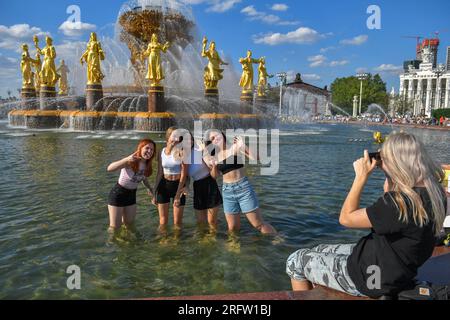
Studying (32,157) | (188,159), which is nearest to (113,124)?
(32,157)

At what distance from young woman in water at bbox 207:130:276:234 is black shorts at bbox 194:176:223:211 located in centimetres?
20

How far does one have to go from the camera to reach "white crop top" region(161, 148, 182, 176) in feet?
17.4

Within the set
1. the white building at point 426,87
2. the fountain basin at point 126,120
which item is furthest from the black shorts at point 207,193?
the white building at point 426,87

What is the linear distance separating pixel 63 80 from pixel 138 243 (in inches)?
1377

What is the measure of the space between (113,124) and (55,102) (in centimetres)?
669

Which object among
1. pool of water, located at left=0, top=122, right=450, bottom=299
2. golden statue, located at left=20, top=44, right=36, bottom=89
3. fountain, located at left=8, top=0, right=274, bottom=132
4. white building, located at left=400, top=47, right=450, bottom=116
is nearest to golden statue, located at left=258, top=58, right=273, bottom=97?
fountain, located at left=8, top=0, right=274, bottom=132

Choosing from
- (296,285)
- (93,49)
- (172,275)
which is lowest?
(172,275)

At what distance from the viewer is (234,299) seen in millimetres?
2863

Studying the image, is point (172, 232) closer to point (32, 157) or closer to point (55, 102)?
point (32, 157)

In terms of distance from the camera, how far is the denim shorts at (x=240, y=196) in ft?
16.7

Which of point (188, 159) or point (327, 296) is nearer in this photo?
point (327, 296)

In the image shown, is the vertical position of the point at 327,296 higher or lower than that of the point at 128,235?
higher

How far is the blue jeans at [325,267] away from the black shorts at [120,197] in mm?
2908

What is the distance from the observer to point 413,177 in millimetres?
2477
